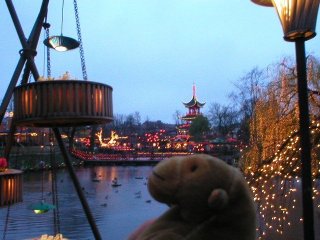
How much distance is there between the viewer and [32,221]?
16812 millimetres

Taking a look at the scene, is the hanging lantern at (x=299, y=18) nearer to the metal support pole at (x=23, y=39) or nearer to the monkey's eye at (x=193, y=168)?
the monkey's eye at (x=193, y=168)

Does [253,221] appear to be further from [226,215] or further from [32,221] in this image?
[32,221]

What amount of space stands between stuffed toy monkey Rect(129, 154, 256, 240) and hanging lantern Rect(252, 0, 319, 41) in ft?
4.95

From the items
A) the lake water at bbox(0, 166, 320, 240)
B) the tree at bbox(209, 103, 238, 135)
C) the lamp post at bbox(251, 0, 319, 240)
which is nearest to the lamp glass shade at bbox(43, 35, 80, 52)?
the lamp post at bbox(251, 0, 319, 240)

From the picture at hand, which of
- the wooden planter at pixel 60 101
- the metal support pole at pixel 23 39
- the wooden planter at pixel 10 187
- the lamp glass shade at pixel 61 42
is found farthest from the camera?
the lamp glass shade at pixel 61 42

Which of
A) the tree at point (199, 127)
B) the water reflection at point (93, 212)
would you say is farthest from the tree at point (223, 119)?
the water reflection at point (93, 212)

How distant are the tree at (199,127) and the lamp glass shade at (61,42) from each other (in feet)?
211

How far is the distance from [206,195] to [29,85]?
2020 mm

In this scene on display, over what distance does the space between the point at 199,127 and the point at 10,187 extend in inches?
2596

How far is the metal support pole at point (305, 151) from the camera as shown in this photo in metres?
2.42

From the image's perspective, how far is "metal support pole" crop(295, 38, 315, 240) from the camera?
2.42m

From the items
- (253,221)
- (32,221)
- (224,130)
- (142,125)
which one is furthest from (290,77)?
(142,125)

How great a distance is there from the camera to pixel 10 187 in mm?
3922

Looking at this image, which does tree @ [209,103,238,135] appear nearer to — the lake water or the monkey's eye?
the lake water
